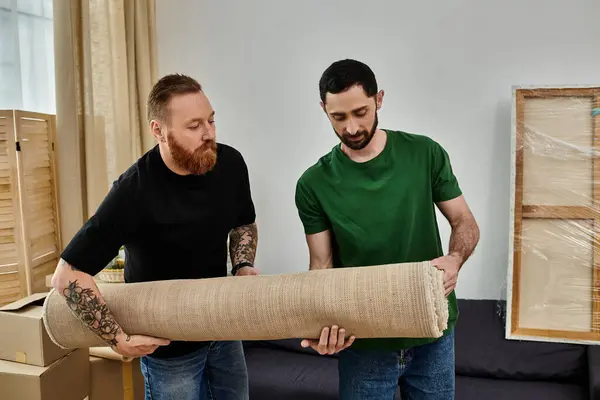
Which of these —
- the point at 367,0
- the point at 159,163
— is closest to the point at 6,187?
the point at 159,163

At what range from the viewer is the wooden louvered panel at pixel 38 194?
89.7 inches

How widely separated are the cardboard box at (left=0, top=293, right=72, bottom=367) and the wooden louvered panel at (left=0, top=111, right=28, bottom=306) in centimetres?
30

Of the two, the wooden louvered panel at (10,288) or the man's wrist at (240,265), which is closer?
the man's wrist at (240,265)

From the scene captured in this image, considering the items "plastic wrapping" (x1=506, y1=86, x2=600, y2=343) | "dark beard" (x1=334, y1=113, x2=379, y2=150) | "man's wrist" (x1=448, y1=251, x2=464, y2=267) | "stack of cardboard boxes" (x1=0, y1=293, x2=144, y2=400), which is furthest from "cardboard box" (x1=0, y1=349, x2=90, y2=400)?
"plastic wrapping" (x1=506, y1=86, x2=600, y2=343)

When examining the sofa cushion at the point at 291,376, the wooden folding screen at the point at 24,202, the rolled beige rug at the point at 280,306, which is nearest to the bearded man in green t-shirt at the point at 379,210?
the rolled beige rug at the point at 280,306

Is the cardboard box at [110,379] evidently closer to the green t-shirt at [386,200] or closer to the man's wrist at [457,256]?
the green t-shirt at [386,200]

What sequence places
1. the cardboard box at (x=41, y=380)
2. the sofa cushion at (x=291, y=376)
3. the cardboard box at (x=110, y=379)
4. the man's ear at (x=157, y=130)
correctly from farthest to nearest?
the sofa cushion at (x=291, y=376) < the cardboard box at (x=110, y=379) < the cardboard box at (x=41, y=380) < the man's ear at (x=157, y=130)

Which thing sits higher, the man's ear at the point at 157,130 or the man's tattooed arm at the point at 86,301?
the man's ear at the point at 157,130

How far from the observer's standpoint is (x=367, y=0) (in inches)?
111

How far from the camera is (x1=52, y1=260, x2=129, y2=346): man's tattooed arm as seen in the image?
4.71 feet

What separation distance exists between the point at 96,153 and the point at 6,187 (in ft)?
1.51

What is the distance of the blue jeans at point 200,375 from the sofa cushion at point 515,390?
1.02 metres

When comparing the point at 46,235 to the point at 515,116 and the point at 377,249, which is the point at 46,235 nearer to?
the point at 377,249

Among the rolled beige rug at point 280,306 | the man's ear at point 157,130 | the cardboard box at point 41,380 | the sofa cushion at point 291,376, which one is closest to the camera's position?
the rolled beige rug at point 280,306
